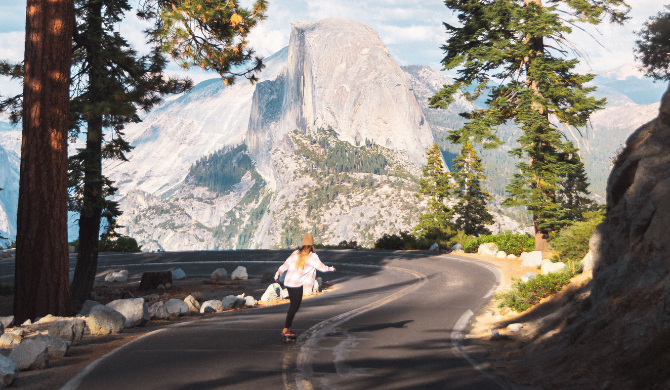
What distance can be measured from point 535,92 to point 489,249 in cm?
832

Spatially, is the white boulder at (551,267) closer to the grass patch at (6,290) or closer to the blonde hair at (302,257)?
the blonde hair at (302,257)

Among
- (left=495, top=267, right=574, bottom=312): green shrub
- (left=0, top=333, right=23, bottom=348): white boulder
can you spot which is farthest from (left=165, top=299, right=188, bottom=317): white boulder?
(left=495, top=267, right=574, bottom=312): green shrub

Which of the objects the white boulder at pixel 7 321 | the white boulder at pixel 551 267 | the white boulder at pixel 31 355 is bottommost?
the white boulder at pixel 7 321

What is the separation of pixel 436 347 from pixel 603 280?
2936 mm

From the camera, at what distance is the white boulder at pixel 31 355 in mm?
7027

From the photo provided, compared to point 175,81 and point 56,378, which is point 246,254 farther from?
point 56,378

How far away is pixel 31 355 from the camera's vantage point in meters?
7.06

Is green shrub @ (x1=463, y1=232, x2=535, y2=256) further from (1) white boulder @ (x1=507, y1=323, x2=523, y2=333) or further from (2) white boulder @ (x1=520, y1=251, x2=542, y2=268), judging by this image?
(1) white boulder @ (x1=507, y1=323, x2=523, y2=333)

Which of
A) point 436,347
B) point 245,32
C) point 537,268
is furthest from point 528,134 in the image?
point 436,347

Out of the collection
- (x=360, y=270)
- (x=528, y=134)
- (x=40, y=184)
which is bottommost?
(x=360, y=270)

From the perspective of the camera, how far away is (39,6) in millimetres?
11383

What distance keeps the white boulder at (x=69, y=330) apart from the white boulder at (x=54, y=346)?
785 mm

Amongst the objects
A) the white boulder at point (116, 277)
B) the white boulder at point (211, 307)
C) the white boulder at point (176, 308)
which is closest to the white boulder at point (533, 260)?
the white boulder at point (211, 307)

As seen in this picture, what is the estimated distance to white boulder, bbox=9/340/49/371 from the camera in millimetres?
7027
